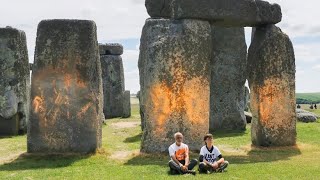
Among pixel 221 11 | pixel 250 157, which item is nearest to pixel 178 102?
pixel 250 157

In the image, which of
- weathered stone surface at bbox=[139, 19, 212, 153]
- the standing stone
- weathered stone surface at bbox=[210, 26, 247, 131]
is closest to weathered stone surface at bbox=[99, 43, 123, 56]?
the standing stone

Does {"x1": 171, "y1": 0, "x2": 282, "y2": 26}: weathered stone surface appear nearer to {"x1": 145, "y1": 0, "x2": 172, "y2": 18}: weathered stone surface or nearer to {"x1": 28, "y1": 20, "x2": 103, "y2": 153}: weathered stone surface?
{"x1": 145, "y1": 0, "x2": 172, "y2": 18}: weathered stone surface

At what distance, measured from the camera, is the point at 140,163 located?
1466 cm

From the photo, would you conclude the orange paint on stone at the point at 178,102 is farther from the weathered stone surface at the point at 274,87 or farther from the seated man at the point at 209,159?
the seated man at the point at 209,159

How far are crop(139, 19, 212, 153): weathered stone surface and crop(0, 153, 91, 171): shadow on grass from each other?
2.36 meters

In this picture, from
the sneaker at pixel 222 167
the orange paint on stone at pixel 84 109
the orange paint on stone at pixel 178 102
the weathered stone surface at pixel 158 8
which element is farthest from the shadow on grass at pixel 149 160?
the weathered stone surface at pixel 158 8

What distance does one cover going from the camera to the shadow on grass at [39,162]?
14.4m

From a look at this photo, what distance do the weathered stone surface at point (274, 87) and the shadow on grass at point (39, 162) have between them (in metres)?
6.52

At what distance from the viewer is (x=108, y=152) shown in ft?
55.0

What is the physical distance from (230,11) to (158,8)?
240 centimetres

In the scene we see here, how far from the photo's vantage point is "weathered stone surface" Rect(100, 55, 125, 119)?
1377 inches

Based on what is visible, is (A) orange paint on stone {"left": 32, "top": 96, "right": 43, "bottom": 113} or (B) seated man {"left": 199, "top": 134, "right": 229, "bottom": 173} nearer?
(B) seated man {"left": 199, "top": 134, "right": 229, "bottom": 173}

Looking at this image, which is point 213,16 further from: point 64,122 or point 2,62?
point 2,62

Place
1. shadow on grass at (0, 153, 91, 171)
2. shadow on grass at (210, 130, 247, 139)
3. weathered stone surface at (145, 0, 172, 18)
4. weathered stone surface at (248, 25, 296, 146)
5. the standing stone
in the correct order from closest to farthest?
shadow on grass at (0, 153, 91, 171) < weathered stone surface at (145, 0, 172, 18) < weathered stone surface at (248, 25, 296, 146) < shadow on grass at (210, 130, 247, 139) < the standing stone
